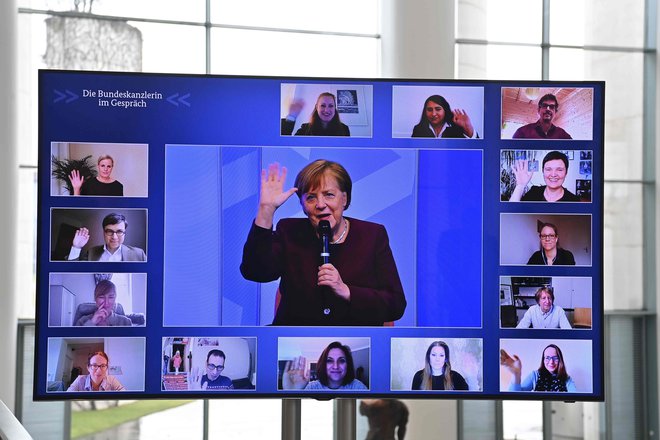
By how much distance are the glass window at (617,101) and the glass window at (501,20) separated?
0.42 meters

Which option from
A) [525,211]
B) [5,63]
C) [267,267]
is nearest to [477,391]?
[525,211]

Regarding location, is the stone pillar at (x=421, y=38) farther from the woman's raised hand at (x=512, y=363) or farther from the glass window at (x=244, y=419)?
the woman's raised hand at (x=512, y=363)

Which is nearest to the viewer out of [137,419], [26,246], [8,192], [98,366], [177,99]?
[98,366]

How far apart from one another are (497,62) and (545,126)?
473cm

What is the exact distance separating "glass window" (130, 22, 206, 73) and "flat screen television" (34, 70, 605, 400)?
3852 mm

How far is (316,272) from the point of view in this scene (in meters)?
5.79

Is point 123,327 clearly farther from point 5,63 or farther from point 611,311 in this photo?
point 611,311

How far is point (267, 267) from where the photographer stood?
18.9 feet

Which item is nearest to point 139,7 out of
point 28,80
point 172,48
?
point 172,48

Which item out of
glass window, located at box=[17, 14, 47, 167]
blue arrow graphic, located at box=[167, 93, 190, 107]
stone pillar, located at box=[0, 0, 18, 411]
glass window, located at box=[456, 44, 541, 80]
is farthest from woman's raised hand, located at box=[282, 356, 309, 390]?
glass window, located at box=[456, 44, 541, 80]

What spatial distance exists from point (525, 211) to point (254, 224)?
182 centimetres

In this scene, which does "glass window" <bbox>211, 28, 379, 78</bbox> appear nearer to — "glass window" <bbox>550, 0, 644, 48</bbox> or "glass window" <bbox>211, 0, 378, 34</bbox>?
"glass window" <bbox>211, 0, 378, 34</bbox>

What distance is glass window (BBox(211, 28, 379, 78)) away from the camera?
9.73 meters

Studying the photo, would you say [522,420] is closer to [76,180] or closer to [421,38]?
[421,38]
